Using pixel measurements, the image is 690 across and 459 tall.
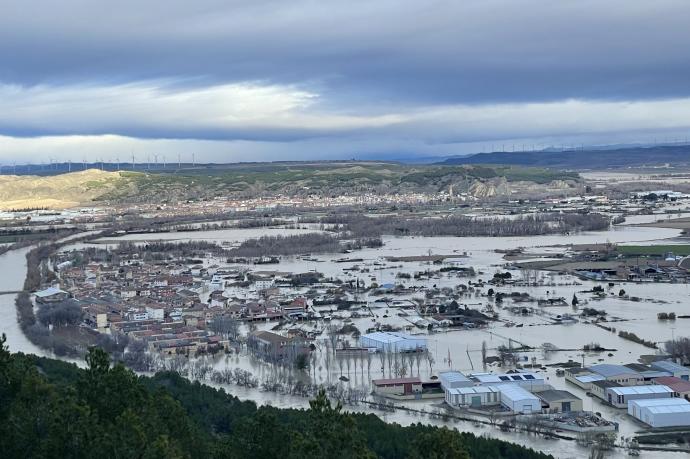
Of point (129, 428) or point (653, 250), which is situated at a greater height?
point (129, 428)

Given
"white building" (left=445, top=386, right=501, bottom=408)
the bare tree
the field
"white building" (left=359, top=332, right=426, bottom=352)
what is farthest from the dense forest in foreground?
the field

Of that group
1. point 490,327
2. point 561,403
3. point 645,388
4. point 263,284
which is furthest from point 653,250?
point 561,403

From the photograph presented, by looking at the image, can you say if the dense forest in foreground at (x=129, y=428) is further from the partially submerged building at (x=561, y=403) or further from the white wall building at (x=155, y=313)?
the white wall building at (x=155, y=313)

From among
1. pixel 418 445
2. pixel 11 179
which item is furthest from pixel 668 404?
pixel 11 179

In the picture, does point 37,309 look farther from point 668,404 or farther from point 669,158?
point 669,158

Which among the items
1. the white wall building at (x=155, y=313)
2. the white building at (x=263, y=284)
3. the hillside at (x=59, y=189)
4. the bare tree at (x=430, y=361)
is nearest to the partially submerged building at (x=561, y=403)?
the bare tree at (x=430, y=361)

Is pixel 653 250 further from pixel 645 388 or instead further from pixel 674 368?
pixel 645 388
